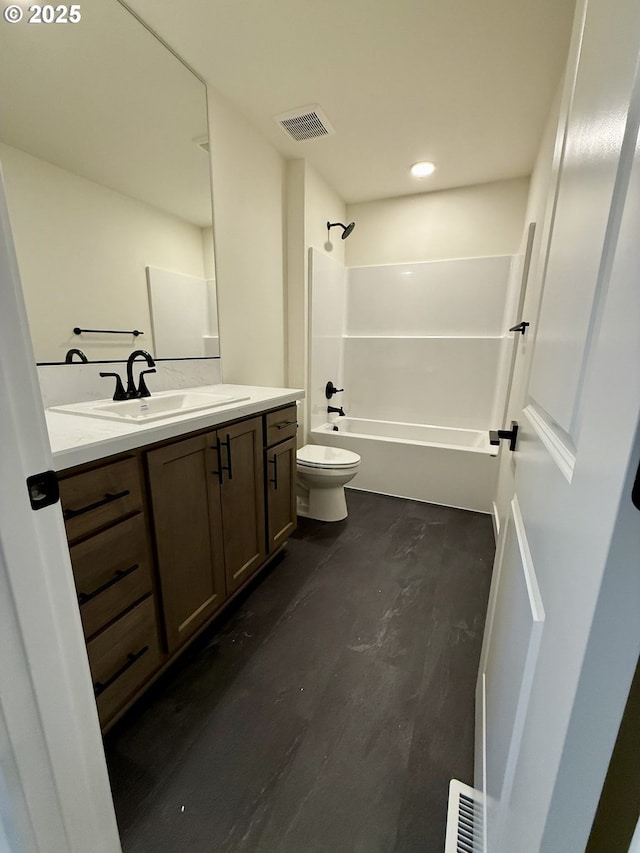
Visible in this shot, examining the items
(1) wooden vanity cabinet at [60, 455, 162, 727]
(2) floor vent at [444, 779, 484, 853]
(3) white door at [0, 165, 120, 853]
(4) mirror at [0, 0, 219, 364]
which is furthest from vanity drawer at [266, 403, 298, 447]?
(2) floor vent at [444, 779, 484, 853]

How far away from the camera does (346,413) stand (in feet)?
11.8

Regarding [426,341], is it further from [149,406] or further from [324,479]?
[149,406]

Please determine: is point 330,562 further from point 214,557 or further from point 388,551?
point 214,557

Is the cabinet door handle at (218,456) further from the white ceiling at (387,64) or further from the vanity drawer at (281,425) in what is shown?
the white ceiling at (387,64)

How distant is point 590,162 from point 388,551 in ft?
6.48

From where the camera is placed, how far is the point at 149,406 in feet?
5.04

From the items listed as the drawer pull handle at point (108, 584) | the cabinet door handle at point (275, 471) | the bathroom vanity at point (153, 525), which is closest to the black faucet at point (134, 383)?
the bathroom vanity at point (153, 525)

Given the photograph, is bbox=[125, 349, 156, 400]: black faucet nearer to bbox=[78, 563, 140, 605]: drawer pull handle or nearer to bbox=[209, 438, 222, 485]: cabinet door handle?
bbox=[209, 438, 222, 485]: cabinet door handle

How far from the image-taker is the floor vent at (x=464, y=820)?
0.83m

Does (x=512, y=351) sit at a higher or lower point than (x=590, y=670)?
higher

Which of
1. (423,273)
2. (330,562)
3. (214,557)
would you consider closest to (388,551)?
(330,562)

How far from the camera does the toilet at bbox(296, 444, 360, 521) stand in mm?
2270

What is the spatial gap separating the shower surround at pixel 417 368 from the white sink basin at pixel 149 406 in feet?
4.25

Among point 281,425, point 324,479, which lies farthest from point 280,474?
point 324,479
